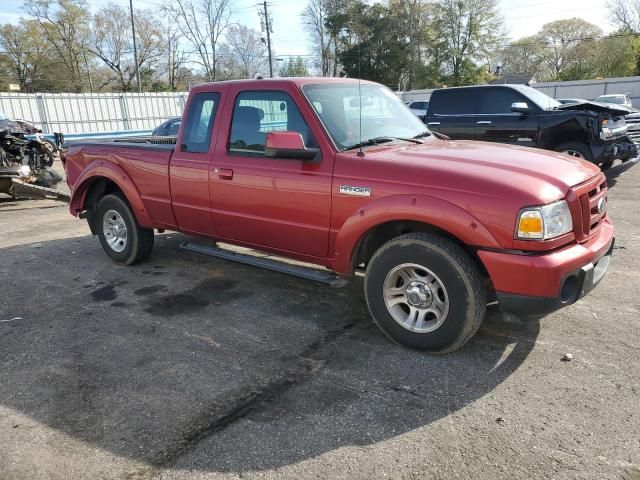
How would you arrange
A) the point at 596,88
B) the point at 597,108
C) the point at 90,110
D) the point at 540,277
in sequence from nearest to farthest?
1. the point at 540,277
2. the point at 597,108
3. the point at 90,110
4. the point at 596,88

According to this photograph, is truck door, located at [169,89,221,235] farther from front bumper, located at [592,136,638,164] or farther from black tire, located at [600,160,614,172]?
black tire, located at [600,160,614,172]

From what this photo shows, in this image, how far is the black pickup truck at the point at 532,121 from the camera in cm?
913

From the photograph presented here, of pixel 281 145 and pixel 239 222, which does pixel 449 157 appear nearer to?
pixel 281 145

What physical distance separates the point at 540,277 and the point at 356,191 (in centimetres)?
137

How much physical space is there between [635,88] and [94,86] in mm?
53956

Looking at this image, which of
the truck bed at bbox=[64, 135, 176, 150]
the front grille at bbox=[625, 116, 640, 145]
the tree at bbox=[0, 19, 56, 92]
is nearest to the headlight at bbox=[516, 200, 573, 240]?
the truck bed at bbox=[64, 135, 176, 150]

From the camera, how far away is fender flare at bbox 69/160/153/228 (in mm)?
5438

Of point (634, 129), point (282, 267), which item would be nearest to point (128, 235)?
point (282, 267)

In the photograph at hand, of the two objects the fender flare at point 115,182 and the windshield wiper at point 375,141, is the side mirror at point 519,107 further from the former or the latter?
the fender flare at point 115,182

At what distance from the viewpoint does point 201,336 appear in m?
4.01

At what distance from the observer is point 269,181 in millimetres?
4195

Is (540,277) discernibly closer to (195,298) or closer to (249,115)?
(249,115)

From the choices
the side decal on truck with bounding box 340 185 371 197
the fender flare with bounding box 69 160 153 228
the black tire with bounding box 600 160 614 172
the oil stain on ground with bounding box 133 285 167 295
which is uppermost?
the side decal on truck with bounding box 340 185 371 197

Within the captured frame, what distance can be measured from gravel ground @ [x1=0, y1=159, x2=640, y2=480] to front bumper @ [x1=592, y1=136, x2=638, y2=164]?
4.82m
